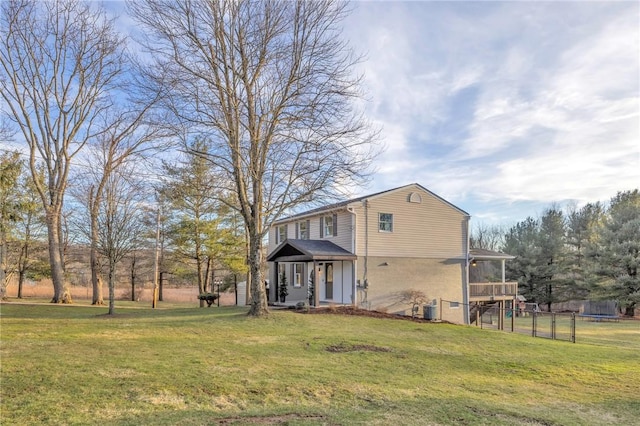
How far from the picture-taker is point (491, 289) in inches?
938

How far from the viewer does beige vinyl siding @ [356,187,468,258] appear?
2014cm

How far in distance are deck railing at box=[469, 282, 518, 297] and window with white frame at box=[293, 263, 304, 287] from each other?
30.5 feet

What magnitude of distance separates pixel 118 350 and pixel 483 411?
22.1ft

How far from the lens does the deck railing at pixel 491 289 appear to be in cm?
2327

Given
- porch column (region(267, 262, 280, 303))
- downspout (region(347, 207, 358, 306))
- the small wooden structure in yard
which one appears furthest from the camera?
the small wooden structure in yard

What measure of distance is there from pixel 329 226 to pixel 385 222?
9.48 feet

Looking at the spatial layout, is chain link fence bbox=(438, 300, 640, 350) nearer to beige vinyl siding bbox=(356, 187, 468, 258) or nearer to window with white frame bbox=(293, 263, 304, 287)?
beige vinyl siding bbox=(356, 187, 468, 258)

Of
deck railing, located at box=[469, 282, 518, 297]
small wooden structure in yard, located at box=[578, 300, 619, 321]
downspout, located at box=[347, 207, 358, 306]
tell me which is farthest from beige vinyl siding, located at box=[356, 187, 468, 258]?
small wooden structure in yard, located at box=[578, 300, 619, 321]

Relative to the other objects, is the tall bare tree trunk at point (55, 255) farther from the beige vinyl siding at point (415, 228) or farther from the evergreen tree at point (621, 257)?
the evergreen tree at point (621, 257)

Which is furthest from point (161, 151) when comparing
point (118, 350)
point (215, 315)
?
point (118, 350)

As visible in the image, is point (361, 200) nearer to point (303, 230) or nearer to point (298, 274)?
point (303, 230)

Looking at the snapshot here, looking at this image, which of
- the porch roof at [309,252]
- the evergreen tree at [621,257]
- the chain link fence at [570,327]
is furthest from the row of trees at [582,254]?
the porch roof at [309,252]

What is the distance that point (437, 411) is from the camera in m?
5.62

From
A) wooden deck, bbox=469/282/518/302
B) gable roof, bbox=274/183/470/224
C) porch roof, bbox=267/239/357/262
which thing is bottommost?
wooden deck, bbox=469/282/518/302
